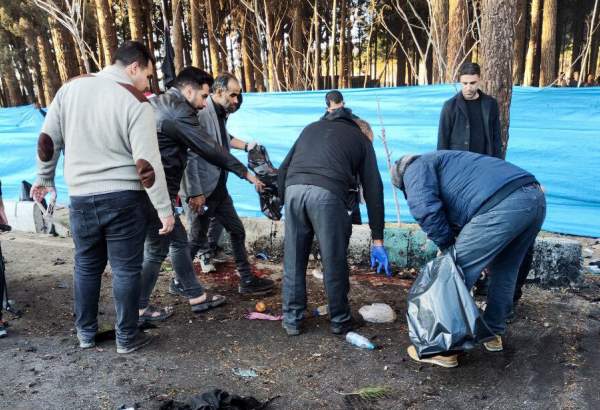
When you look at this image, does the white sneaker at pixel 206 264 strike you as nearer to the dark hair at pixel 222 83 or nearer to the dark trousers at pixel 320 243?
the dark trousers at pixel 320 243

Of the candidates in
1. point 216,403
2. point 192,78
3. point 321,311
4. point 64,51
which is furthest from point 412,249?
point 64,51

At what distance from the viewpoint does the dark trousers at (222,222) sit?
4383mm

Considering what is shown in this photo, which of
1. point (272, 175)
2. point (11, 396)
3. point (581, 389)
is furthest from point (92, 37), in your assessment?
point (581, 389)

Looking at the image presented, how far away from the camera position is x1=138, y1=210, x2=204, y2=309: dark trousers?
3.65m

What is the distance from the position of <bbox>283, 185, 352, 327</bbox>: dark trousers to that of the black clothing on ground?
1.50m

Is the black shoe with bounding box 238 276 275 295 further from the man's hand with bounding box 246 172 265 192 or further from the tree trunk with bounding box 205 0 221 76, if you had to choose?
the tree trunk with bounding box 205 0 221 76

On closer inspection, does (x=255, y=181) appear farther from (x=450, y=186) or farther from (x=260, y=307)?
(x=450, y=186)

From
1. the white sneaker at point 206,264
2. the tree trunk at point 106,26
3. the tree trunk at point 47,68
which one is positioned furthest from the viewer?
the tree trunk at point 47,68

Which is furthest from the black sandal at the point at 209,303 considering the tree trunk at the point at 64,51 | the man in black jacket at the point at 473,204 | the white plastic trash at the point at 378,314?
the tree trunk at the point at 64,51

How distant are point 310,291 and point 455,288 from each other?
6.24ft

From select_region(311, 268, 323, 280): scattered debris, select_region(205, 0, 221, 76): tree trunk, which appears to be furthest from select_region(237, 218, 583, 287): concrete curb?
select_region(205, 0, 221, 76): tree trunk

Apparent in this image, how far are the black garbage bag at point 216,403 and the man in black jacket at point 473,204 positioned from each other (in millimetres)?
1392

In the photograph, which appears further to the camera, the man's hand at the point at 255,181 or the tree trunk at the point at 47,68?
the tree trunk at the point at 47,68

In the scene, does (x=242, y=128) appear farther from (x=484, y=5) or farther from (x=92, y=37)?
(x=92, y=37)
